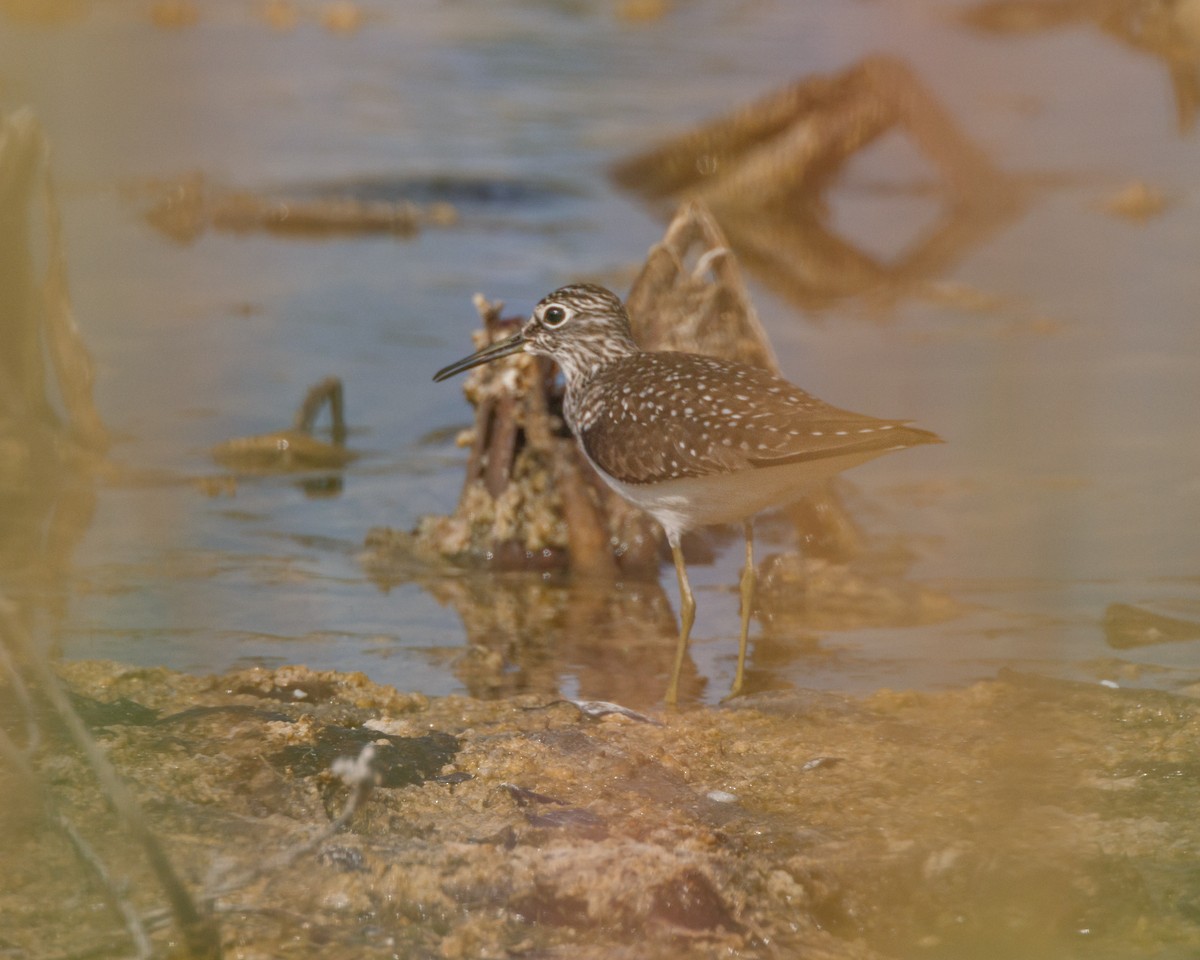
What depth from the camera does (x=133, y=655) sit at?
518 cm

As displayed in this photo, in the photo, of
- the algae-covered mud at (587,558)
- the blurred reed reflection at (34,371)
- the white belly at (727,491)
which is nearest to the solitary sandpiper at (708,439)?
the white belly at (727,491)

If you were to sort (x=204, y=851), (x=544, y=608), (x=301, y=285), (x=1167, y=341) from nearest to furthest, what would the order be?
(x=204, y=851) → (x=544, y=608) → (x=1167, y=341) → (x=301, y=285)

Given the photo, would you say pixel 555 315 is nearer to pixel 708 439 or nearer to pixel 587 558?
pixel 587 558

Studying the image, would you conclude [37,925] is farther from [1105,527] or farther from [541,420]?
[1105,527]

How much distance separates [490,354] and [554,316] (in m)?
0.29

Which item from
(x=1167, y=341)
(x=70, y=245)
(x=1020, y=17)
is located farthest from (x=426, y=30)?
(x=1167, y=341)

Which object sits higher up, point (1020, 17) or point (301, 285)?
point (1020, 17)

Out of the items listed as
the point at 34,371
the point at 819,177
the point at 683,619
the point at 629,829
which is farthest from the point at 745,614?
the point at 819,177

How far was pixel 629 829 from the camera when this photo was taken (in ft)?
12.3

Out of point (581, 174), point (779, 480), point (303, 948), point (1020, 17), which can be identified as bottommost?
point (303, 948)

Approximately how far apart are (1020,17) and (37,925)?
13095mm

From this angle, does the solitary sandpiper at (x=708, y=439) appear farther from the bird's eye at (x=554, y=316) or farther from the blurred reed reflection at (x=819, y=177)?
the blurred reed reflection at (x=819, y=177)

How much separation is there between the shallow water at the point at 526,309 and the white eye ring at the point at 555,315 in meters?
1.01

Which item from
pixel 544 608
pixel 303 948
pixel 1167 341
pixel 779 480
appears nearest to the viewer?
pixel 303 948
